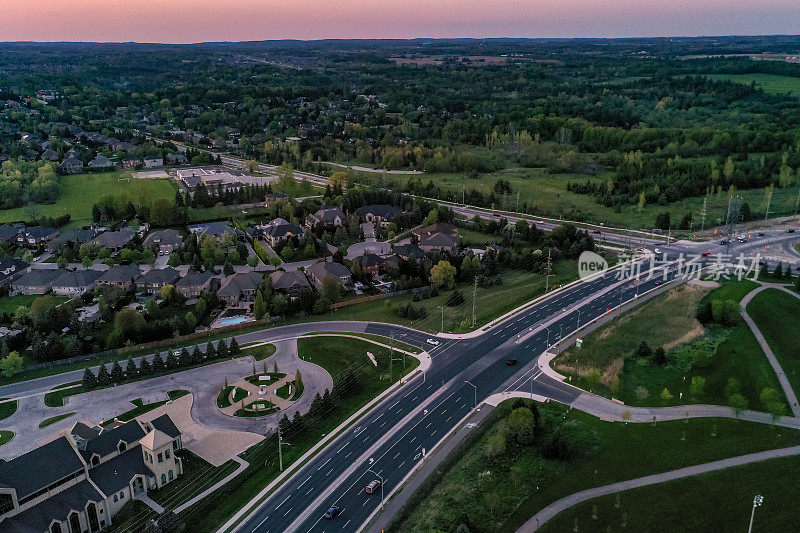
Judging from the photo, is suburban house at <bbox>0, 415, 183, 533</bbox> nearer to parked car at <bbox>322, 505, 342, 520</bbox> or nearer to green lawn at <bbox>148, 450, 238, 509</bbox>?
green lawn at <bbox>148, 450, 238, 509</bbox>

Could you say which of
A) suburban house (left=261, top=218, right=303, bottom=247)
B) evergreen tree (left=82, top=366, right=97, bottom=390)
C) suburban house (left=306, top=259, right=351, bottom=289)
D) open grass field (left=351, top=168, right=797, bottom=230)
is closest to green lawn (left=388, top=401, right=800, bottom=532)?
evergreen tree (left=82, top=366, right=97, bottom=390)

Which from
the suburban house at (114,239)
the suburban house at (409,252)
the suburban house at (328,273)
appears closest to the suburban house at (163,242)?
the suburban house at (114,239)

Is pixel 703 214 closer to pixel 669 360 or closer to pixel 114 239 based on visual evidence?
pixel 669 360

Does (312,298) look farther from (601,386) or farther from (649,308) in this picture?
(649,308)

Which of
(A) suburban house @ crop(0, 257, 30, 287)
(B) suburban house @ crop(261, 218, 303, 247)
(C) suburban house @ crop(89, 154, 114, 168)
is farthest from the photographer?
(C) suburban house @ crop(89, 154, 114, 168)

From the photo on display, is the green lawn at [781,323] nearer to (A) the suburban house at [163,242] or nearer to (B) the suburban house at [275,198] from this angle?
(A) the suburban house at [163,242]

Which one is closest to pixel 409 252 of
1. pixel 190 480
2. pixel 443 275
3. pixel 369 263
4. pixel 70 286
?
pixel 369 263
